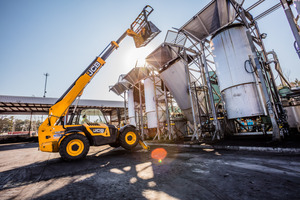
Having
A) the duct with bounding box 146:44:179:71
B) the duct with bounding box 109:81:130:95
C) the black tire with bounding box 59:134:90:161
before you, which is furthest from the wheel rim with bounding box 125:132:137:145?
the duct with bounding box 109:81:130:95

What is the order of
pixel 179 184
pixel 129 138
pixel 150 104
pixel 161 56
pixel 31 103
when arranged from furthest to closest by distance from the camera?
pixel 31 103 → pixel 150 104 → pixel 161 56 → pixel 129 138 → pixel 179 184

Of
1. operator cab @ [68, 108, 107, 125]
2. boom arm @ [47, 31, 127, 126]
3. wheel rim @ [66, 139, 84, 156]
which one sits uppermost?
boom arm @ [47, 31, 127, 126]

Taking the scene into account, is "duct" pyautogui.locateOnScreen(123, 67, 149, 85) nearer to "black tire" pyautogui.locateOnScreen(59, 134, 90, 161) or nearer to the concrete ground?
"black tire" pyautogui.locateOnScreen(59, 134, 90, 161)

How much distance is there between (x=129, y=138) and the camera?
647cm

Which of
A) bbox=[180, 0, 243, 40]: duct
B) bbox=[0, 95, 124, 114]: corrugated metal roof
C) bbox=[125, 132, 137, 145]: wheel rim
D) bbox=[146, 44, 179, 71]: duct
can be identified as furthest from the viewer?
bbox=[0, 95, 124, 114]: corrugated metal roof

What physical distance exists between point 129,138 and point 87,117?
2155mm

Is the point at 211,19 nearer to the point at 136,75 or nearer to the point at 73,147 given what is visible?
the point at 136,75

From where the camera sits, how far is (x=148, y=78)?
43.3ft

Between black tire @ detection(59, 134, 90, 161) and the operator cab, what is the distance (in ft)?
3.72

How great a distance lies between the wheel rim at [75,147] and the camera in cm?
477

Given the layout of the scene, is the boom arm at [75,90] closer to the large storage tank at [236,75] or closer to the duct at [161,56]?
the duct at [161,56]

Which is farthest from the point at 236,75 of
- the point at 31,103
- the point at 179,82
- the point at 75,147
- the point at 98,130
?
the point at 31,103

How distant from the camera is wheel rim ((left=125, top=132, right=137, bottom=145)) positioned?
641cm

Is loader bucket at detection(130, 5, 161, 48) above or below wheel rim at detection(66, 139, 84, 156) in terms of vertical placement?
above
